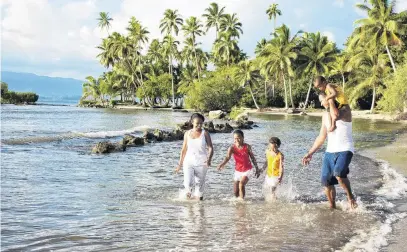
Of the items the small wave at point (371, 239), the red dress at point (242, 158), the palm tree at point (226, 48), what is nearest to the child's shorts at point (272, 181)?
the red dress at point (242, 158)

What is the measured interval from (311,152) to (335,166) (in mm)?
575

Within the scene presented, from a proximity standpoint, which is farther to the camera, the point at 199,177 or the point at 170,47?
the point at 170,47

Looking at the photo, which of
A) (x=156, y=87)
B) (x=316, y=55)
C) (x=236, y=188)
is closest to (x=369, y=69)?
(x=316, y=55)

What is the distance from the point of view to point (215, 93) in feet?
230

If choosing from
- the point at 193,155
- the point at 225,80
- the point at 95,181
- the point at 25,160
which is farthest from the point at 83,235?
the point at 225,80

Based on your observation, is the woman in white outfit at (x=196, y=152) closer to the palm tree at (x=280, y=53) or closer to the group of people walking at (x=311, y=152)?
the group of people walking at (x=311, y=152)

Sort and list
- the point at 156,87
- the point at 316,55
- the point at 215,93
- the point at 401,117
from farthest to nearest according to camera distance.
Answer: the point at 156,87, the point at 215,93, the point at 316,55, the point at 401,117

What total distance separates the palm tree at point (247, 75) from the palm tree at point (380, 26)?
2515 centimetres

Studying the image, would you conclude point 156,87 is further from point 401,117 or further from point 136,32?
point 401,117

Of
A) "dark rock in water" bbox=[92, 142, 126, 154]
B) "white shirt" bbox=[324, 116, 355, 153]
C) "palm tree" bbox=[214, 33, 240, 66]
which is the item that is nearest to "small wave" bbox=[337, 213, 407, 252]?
"white shirt" bbox=[324, 116, 355, 153]

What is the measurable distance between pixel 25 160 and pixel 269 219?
1050 centimetres

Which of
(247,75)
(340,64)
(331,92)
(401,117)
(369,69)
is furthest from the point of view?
(247,75)

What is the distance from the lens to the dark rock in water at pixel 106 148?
691 inches

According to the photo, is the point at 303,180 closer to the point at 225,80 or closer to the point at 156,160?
the point at 156,160
